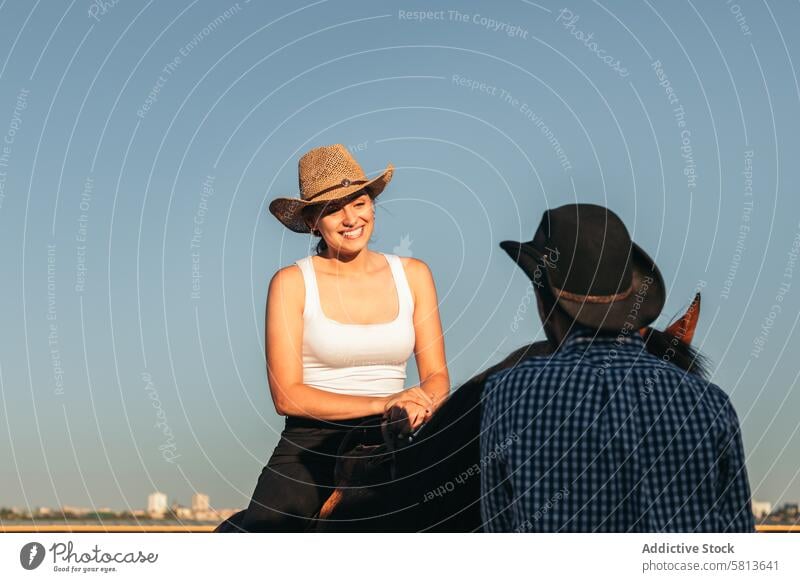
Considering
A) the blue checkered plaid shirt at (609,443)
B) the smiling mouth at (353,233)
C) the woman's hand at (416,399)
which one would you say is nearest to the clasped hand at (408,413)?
the woman's hand at (416,399)

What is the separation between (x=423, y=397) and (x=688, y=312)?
5.24 ft

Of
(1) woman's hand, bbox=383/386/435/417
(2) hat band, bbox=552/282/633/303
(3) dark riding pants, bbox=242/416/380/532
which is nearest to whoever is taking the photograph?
(2) hat band, bbox=552/282/633/303

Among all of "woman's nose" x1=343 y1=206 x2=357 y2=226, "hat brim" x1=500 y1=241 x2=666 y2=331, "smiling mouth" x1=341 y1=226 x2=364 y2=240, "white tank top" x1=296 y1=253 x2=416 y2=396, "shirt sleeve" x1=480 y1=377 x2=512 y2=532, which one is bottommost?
"shirt sleeve" x1=480 y1=377 x2=512 y2=532

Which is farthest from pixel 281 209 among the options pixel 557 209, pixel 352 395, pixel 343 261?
pixel 557 209

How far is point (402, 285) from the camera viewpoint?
8086 mm

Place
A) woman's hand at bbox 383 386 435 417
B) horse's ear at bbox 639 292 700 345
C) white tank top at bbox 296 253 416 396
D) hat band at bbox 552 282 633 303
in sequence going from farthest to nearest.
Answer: white tank top at bbox 296 253 416 396 → woman's hand at bbox 383 386 435 417 → horse's ear at bbox 639 292 700 345 → hat band at bbox 552 282 633 303

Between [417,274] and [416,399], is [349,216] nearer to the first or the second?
[417,274]

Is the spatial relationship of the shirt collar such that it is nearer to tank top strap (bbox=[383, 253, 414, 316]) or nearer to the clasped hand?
the clasped hand

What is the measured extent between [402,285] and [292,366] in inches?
39.8

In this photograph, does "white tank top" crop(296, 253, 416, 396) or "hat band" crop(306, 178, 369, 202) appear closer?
"white tank top" crop(296, 253, 416, 396)

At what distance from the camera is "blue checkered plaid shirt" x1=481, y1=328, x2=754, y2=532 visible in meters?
4.94

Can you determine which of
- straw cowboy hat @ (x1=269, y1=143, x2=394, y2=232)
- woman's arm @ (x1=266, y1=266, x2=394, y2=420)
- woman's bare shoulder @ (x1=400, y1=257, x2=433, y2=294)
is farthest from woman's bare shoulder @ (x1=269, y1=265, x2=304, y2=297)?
woman's bare shoulder @ (x1=400, y1=257, x2=433, y2=294)

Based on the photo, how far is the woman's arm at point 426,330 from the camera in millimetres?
8000

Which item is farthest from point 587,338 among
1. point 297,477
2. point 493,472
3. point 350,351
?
point 297,477
